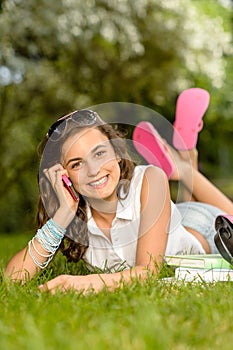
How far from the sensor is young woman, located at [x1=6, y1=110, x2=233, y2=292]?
2.60 m

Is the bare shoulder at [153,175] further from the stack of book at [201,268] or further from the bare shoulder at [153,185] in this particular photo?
the stack of book at [201,268]

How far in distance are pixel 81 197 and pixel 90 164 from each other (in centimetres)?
24

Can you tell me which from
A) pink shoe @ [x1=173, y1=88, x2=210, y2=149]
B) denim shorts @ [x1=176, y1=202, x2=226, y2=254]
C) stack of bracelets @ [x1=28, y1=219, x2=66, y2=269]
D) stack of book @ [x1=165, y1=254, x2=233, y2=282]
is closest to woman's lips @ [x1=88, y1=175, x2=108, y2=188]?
stack of bracelets @ [x1=28, y1=219, x2=66, y2=269]

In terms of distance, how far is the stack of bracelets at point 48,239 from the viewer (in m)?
2.58

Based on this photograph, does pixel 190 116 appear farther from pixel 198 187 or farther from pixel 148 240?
pixel 148 240

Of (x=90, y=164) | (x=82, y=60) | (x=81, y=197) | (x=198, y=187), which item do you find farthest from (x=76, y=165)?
(x=82, y=60)

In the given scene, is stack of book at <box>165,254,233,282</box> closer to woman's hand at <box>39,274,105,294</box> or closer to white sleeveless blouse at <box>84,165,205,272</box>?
white sleeveless blouse at <box>84,165,205,272</box>

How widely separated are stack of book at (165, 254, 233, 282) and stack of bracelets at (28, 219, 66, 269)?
501mm

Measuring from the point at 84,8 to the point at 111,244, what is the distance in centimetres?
498

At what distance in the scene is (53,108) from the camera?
9.02 metres

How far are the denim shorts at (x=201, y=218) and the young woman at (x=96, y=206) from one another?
0.67 meters

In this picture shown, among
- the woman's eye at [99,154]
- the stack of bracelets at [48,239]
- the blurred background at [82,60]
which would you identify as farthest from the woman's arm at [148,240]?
the blurred background at [82,60]

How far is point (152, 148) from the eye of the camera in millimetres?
3660

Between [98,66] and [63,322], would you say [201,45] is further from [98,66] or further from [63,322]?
[63,322]
